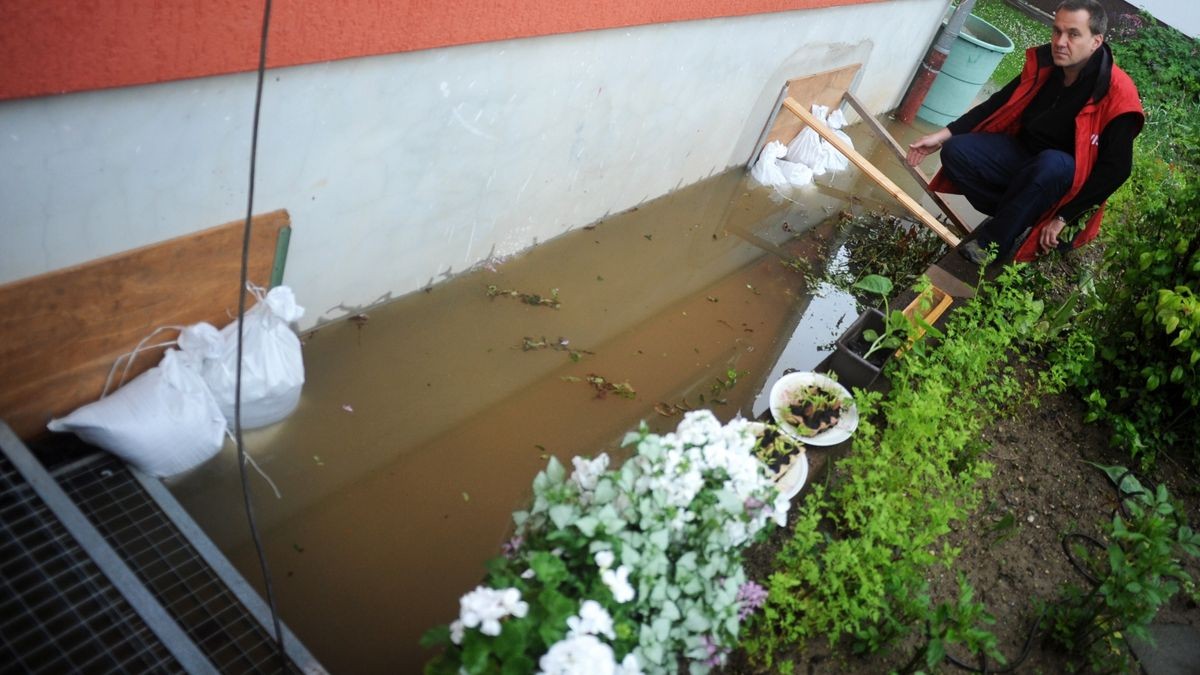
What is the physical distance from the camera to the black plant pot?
368cm

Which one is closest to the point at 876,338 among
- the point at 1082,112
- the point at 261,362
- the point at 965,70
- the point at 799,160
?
the point at 1082,112

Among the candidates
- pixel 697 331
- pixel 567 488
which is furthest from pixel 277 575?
pixel 697 331

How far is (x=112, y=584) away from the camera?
210 cm

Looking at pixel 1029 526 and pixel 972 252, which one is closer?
pixel 1029 526

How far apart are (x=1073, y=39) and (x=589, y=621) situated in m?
4.34

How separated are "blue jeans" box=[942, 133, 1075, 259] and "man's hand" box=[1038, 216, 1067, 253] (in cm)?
9

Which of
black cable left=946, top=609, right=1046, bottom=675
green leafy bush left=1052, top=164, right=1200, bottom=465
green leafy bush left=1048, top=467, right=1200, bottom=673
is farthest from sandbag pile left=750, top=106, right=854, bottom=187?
black cable left=946, top=609, right=1046, bottom=675

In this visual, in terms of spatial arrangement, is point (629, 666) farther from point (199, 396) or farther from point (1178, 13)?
point (1178, 13)

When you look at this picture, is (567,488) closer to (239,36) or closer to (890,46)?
(239,36)

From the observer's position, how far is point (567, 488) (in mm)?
2035

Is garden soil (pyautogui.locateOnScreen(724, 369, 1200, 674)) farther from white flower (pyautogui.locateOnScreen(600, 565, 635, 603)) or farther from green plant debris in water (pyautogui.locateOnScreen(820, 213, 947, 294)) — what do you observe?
green plant debris in water (pyautogui.locateOnScreen(820, 213, 947, 294))

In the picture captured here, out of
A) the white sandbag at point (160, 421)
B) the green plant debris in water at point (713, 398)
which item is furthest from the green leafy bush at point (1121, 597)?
the white sandbag at point (160, 421)

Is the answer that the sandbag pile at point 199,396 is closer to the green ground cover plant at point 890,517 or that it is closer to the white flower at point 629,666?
the white flower at point 629,666

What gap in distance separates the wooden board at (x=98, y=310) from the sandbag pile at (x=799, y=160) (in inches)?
158
